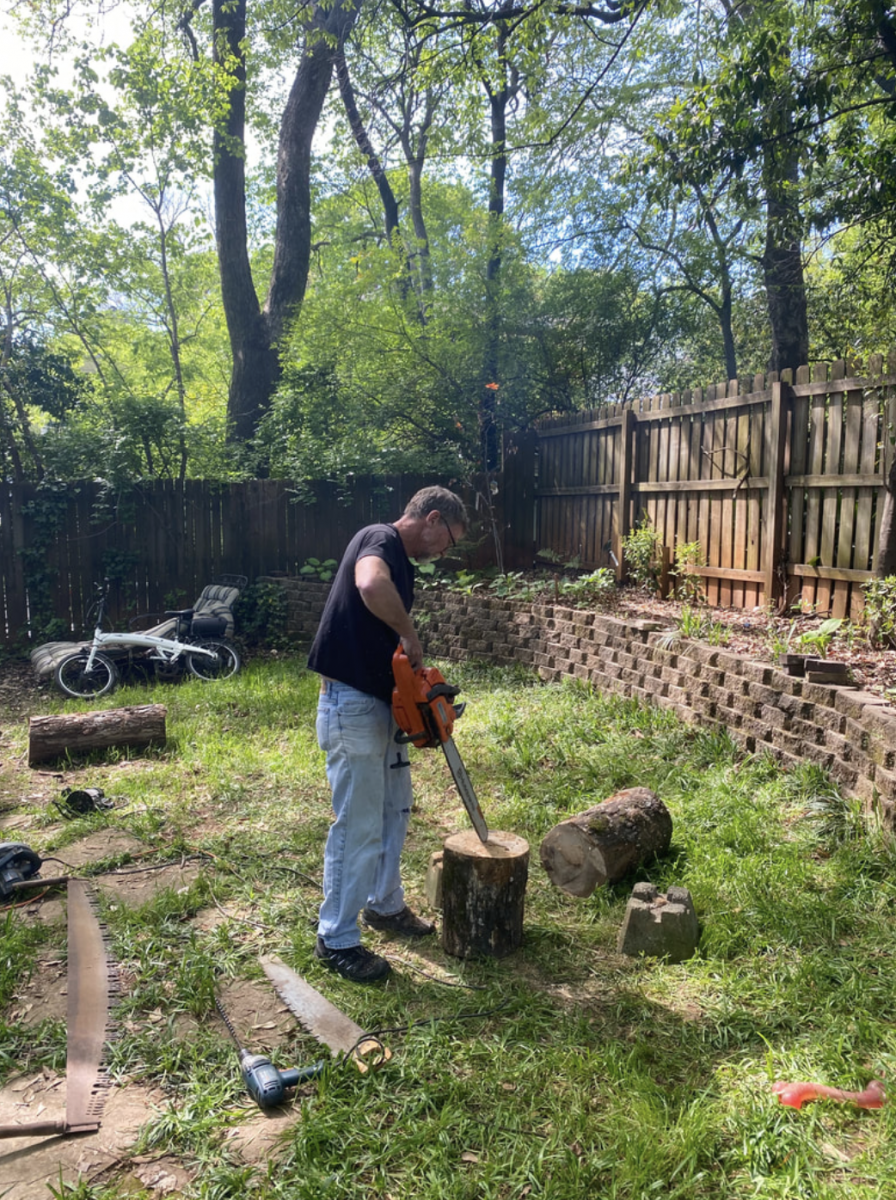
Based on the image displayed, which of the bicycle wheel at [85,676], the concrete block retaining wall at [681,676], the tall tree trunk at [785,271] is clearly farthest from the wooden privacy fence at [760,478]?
the bicycle wheel at [85,676]

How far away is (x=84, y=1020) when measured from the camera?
276 cm

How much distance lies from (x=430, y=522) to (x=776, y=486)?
160 inches

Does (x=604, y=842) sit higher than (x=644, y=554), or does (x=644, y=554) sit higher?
(x=644, y=554)

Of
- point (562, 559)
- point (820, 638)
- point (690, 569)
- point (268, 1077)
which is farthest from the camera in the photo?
point (562, 559)

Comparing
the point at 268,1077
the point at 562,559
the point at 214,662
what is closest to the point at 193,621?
the point at 214,662

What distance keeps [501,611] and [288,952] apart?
5.12 metres

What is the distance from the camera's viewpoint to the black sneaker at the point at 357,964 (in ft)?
9.88

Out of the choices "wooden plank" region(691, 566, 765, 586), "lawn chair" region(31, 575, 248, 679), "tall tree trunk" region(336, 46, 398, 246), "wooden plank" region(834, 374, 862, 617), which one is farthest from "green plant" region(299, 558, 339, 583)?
"tall tree trunk" region(336, 46, 398, 246)

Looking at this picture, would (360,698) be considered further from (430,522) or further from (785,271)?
(785,271)

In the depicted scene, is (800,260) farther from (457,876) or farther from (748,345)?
(457,876)

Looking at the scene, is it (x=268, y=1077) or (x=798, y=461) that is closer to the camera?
(x=268, y=1077)

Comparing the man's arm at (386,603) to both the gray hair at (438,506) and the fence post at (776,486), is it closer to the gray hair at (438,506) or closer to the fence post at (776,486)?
the gray hair at (438,506)

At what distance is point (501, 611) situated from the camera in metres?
8.02

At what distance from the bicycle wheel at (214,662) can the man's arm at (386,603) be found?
5434 mm
